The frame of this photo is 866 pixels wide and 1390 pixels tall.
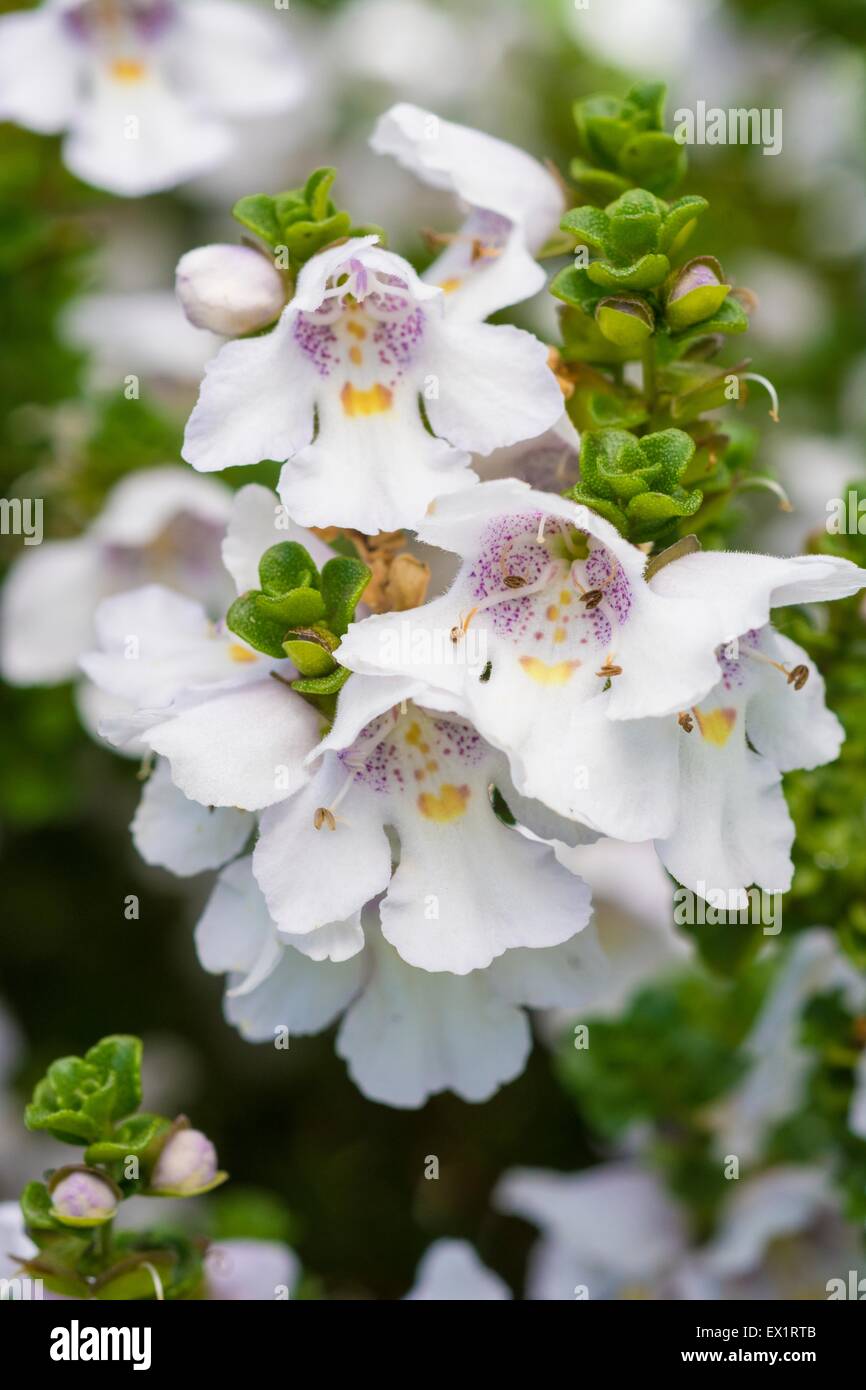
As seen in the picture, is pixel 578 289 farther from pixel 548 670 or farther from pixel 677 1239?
pixel 677 1239

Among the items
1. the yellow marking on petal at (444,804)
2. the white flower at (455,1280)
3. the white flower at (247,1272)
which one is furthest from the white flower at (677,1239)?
the yellow marking on petal at (444,804)

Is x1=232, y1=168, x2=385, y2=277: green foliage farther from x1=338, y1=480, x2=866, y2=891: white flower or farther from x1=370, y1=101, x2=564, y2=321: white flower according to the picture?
x1=338, y1=480, x2=866, y2=891: white flower

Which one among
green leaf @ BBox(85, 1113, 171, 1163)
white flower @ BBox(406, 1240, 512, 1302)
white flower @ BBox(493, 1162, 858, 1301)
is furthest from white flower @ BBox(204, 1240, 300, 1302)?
white flower @ BBox(493, 1162, 858, 1301)

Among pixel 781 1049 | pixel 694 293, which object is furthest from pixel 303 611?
pixel 781 1049

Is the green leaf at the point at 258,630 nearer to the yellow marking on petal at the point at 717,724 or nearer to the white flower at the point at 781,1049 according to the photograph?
the yellow marking on petal at the point at 717,724
